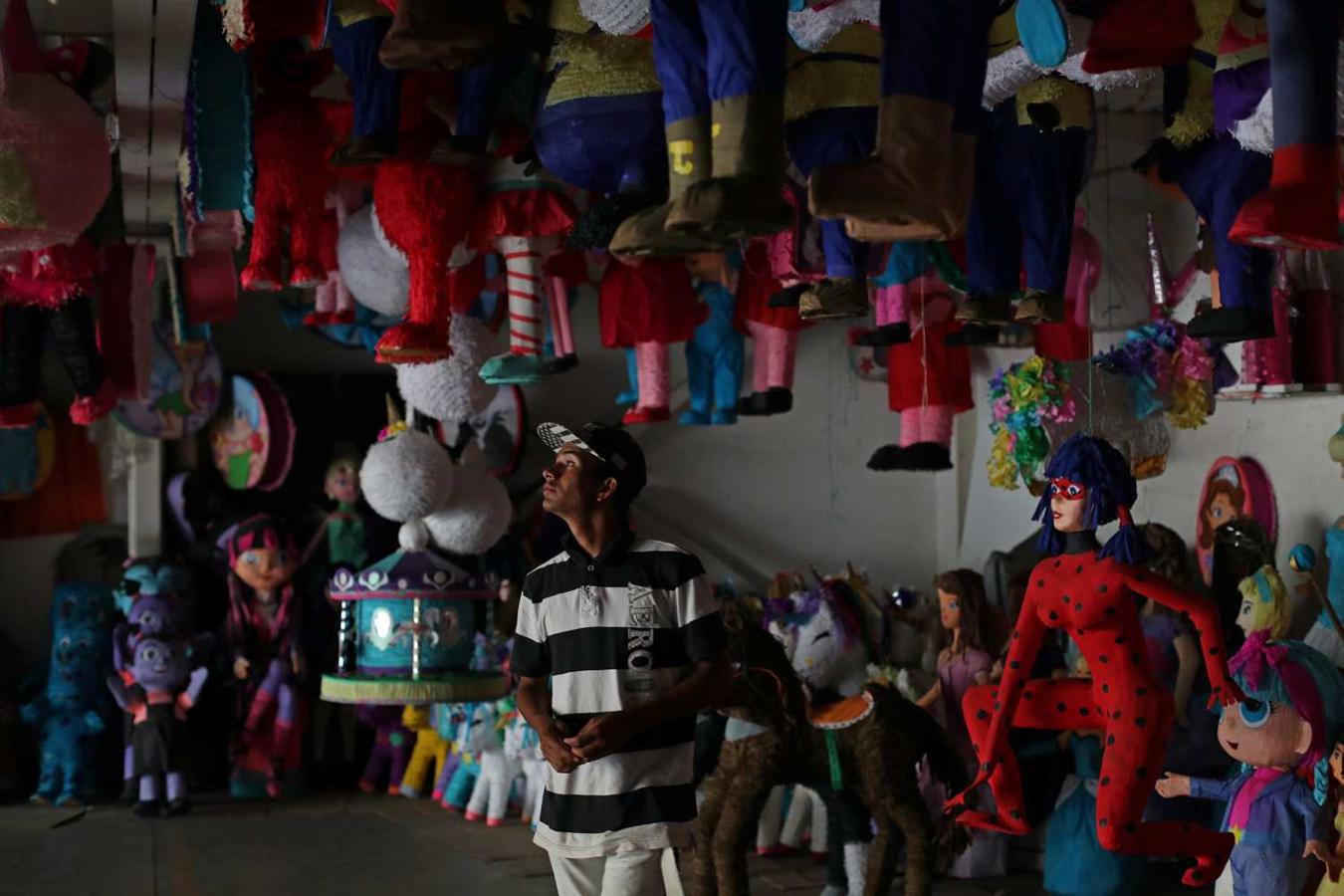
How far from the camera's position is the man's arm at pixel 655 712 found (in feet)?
9.88

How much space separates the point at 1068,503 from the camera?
12.9ft

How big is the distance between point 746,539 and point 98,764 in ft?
→ 11.7

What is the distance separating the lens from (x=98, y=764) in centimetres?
804

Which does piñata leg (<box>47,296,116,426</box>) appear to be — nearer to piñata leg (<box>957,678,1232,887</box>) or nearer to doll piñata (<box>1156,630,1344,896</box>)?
piñata leg (<box>957,678,1232,887</box>)

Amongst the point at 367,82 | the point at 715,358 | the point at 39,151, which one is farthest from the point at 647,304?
the point at 39,151

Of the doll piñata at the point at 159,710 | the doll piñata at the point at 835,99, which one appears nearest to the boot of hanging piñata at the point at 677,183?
the doll piñata at the point at 835,99

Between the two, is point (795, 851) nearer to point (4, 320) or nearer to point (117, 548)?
point (4, 320)

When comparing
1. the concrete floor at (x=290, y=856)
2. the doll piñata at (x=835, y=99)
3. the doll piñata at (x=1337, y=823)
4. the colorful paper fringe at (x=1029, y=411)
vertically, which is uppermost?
the doll piñata at (x=835, y=99)

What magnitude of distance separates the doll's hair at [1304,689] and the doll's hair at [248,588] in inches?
204

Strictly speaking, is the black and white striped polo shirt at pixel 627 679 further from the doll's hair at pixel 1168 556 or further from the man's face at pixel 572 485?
the doll's hair at pixel 1168 556

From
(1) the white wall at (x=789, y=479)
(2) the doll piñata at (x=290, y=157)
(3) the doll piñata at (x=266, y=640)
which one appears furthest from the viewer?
(1) the white wall at (x=789, y=479)

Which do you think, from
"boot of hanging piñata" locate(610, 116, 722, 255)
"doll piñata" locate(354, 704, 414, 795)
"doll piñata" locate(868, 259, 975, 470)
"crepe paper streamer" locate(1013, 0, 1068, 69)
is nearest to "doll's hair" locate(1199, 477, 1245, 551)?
"doll piñata" locate(868, 259, 975, 470)

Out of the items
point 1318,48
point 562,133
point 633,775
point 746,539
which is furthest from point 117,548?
point 1318,48

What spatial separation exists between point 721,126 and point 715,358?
4.87 metres
